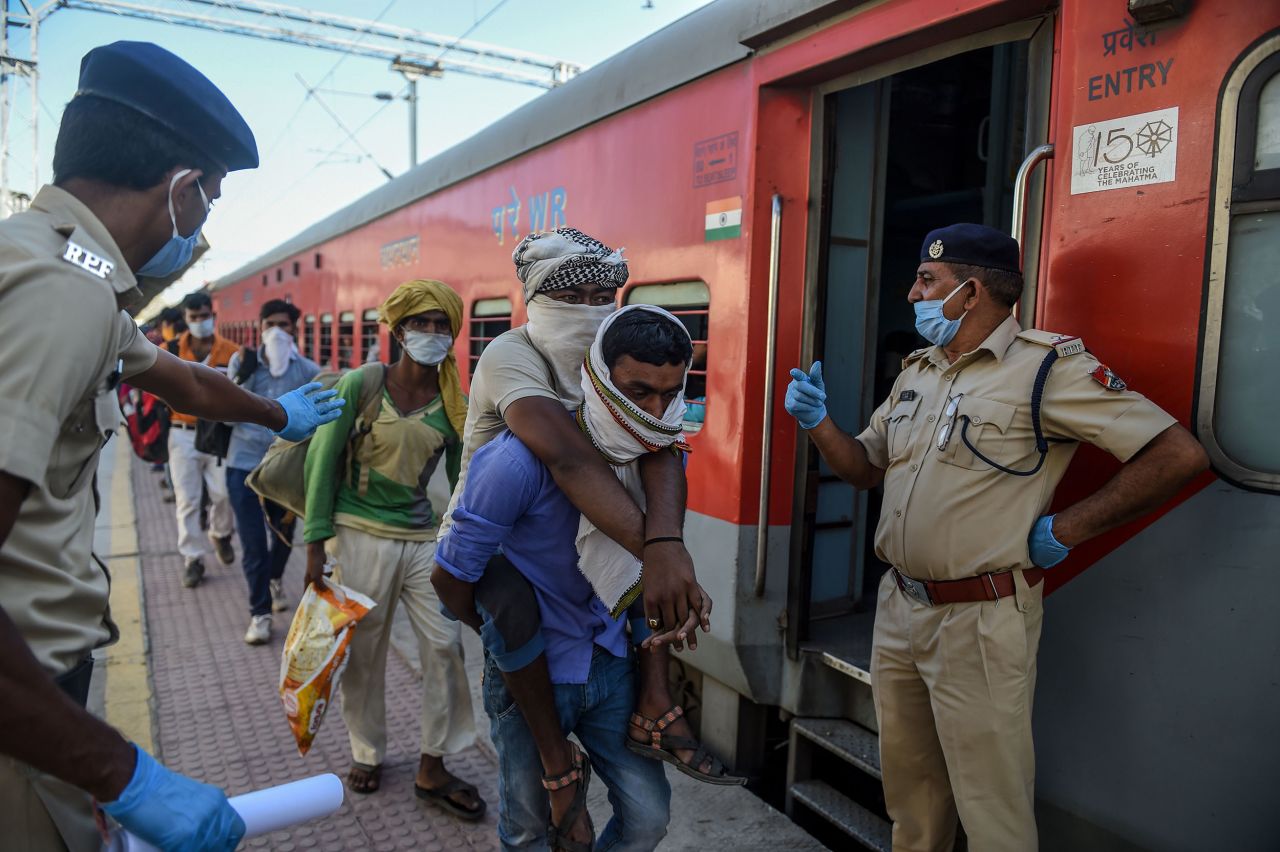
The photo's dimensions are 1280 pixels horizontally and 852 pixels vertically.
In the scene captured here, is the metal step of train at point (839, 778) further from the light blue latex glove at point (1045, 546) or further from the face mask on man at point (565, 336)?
the face mask on man at point (565, 336)

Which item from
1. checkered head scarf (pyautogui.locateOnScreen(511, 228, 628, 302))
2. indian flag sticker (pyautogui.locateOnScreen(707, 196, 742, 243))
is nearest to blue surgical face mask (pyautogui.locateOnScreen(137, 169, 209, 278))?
checkered head scarf (pyautogui.locateOnScreen(511, 228, 628, 302))

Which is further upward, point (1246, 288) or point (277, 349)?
point (1246, 288)

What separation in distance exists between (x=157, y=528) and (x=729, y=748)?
6304 mm

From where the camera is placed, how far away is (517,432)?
1812mm

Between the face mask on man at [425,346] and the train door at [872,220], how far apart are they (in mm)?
1374

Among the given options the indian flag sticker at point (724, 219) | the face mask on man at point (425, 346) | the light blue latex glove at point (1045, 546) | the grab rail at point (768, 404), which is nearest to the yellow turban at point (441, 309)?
the face mask on man at point (425, 346)

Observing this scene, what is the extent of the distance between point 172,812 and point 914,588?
1.81 metres

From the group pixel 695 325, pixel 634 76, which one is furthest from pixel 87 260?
pixel 634 76

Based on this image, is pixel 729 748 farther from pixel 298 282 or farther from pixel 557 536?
pixel 298 282

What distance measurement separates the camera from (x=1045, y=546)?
2.08 metres

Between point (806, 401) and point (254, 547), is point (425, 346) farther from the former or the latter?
point (254, 547)

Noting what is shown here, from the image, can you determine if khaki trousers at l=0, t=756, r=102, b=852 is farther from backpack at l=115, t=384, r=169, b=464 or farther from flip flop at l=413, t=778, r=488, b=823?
backpack at l=115, t=384, r=169, b=464

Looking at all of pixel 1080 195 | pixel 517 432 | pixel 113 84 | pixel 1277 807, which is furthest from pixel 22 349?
pixel 1277 807

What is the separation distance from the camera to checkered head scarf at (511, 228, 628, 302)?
198cm
